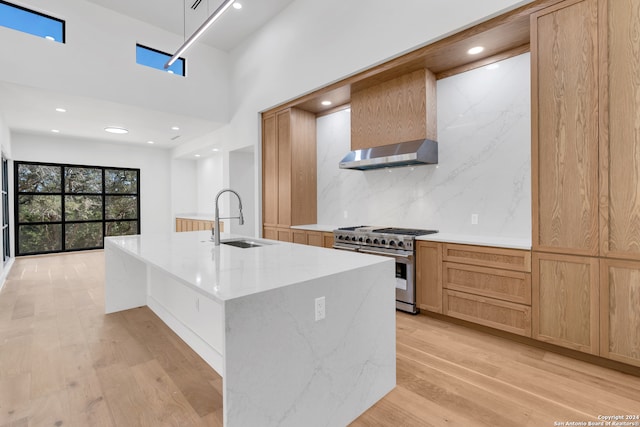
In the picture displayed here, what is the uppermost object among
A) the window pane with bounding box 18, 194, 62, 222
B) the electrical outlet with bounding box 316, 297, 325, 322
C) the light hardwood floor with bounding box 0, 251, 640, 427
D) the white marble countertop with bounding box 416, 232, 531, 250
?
the window pane with bounding box 18, 194, 62, 222

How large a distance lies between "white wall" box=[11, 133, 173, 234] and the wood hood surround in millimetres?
6293

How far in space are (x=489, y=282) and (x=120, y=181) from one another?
8.21 meters

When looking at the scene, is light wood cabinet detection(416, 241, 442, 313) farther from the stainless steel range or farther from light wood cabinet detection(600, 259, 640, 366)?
light wood cabinet detection(600, 259, 640, 366)

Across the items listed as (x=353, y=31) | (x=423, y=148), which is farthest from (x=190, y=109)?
(x=423, y=148)

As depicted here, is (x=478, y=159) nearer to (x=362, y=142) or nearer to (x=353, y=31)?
(x=362, y=142)

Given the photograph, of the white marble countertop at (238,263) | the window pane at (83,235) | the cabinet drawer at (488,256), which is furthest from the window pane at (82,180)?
the cabinet drawer at (488,256)

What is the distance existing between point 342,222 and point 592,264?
9.63 feet

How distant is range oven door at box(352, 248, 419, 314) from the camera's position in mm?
3228

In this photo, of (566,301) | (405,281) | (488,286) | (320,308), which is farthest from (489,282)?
(320,308)

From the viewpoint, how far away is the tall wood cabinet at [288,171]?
4668 millimetres

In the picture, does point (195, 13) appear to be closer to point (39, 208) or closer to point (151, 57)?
Answer: point (151, 57)

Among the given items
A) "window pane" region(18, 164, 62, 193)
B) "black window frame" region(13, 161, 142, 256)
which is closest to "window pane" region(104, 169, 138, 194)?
"black window frame" region(13, 161, 142, 256)

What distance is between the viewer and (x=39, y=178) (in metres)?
6.67

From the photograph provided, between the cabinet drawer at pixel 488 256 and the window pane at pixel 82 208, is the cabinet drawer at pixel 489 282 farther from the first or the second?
the window pane at pixel 82 208
